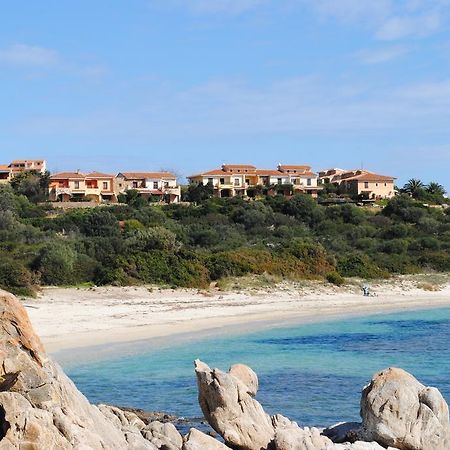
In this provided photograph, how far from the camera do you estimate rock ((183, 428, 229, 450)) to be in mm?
10898

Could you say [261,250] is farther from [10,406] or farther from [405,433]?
[10,406]

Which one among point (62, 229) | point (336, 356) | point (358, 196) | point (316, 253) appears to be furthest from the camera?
point (358, 196)

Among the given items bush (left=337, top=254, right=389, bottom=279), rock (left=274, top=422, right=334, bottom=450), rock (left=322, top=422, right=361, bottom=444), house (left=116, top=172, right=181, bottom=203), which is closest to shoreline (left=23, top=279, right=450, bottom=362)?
bush (left=337, top=254, right=389, bottom=279)

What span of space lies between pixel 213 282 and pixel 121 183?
2036 inches

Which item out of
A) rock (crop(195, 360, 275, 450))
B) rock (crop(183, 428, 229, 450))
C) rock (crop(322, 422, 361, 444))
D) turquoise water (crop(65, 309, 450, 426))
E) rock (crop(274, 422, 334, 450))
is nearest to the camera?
rock (crop(183, 428, 229, 450))

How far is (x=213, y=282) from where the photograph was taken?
39.0m

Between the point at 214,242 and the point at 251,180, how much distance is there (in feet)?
136

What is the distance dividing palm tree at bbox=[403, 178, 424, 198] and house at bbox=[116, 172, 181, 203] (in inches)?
1013

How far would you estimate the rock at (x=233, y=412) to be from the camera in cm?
1202

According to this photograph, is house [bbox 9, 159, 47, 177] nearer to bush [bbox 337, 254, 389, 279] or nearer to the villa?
the villa

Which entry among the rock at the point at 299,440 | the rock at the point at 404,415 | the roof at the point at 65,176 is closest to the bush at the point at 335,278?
the rock at the point at 404,415

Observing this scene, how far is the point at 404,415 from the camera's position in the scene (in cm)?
1186

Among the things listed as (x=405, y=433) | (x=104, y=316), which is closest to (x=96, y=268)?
(x=104, y=316)

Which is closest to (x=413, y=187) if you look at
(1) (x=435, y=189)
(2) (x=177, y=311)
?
(1) (x=435, y=189)
